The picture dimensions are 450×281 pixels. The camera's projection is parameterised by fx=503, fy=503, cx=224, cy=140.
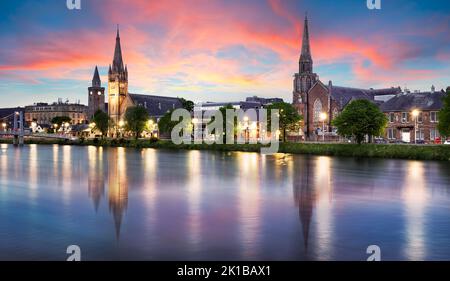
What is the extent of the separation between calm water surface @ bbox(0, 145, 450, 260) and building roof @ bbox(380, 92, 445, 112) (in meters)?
61.7

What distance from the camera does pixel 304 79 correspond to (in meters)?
136

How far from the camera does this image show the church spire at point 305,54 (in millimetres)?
137500

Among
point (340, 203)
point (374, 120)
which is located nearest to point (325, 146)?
point (374, 120)

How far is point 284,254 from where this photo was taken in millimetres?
18406

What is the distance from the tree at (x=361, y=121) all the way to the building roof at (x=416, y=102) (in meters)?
23.8

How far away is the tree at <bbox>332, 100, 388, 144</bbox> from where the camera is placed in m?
83.6

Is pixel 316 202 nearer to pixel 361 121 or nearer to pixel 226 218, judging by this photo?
pixel 226 218

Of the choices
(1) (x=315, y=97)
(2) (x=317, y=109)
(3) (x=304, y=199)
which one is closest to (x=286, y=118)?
(2) (x=317, y=109)

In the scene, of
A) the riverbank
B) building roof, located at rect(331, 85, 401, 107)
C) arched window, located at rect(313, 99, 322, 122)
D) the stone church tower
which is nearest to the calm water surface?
the riverbank

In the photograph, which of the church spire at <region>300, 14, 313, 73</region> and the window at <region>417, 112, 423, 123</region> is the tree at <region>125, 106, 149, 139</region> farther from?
the window at <region>417, 112, 423, 123</region>

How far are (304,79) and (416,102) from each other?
3540 cm

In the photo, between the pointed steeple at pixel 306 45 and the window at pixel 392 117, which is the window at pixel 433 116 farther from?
the pointed steeple at pixel 306 45
